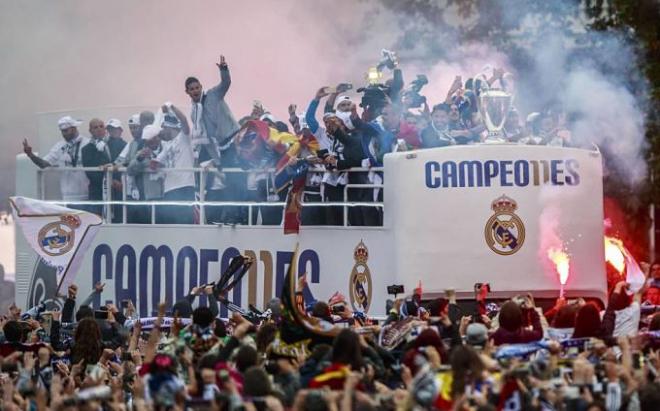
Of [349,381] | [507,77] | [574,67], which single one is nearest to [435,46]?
[574,67]

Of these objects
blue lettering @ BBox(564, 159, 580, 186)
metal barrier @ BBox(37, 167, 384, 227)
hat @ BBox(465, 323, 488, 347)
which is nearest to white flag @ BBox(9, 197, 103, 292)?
metal barrier @ BBox(37, 167, 384, 227)

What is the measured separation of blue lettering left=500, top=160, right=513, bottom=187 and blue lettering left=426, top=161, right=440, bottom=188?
62 cm

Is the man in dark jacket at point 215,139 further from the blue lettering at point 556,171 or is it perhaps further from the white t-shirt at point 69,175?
the blue lettering at point 556,171

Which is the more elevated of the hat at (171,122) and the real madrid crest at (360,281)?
the hat at (171,122)

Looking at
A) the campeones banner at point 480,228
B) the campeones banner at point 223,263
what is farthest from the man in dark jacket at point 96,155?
the campeones banner at point 480,228

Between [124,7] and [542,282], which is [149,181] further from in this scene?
[124,7]

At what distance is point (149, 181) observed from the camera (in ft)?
68.7

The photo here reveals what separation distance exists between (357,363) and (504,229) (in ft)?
22.8

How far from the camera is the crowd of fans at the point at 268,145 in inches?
767

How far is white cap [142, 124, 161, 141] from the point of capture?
20.9 m

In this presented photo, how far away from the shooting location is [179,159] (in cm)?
2075

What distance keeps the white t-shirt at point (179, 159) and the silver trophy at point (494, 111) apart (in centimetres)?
336

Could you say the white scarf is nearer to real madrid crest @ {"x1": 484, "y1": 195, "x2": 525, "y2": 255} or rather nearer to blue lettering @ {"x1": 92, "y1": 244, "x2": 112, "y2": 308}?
blue lettering @ {"x1": 92, "y1": 244, "x2": 112, "y2": 308}

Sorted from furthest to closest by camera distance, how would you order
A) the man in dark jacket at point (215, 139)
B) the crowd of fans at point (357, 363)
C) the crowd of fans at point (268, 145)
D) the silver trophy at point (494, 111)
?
the man in dark jacket at point (215, 139)
the crowd of fans at point (268, 145)
the silver trophy at point (494, 111)
the crowd of fans at point (357, 363)
